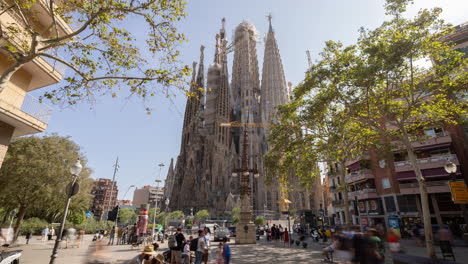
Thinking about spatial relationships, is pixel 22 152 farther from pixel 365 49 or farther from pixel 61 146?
pixel 365 49

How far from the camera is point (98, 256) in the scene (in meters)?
5.39

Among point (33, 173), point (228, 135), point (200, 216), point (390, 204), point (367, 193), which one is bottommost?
point (200, 216)

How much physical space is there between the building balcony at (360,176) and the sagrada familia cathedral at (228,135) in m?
22.3

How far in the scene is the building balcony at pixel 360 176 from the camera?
2666cm

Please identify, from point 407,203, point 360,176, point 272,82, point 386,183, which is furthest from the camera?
point 272,82

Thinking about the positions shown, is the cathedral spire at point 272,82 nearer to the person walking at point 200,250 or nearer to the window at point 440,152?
the window at point 440,152

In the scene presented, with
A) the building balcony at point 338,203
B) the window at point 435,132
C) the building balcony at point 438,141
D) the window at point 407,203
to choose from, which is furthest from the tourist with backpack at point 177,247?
the building balcony at point 338,203

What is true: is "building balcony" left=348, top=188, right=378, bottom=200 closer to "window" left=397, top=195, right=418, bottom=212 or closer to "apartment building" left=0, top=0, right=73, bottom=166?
"window" left=397, top=195, right=418, bottom=212

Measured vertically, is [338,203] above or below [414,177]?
below

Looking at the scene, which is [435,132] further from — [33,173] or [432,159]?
[33,173]

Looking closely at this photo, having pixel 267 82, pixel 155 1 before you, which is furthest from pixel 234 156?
pixel 155 1

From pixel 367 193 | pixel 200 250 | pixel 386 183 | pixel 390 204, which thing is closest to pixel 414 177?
pixel 386 183

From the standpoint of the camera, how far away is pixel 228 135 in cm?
6488

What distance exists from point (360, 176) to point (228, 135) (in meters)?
41.2
